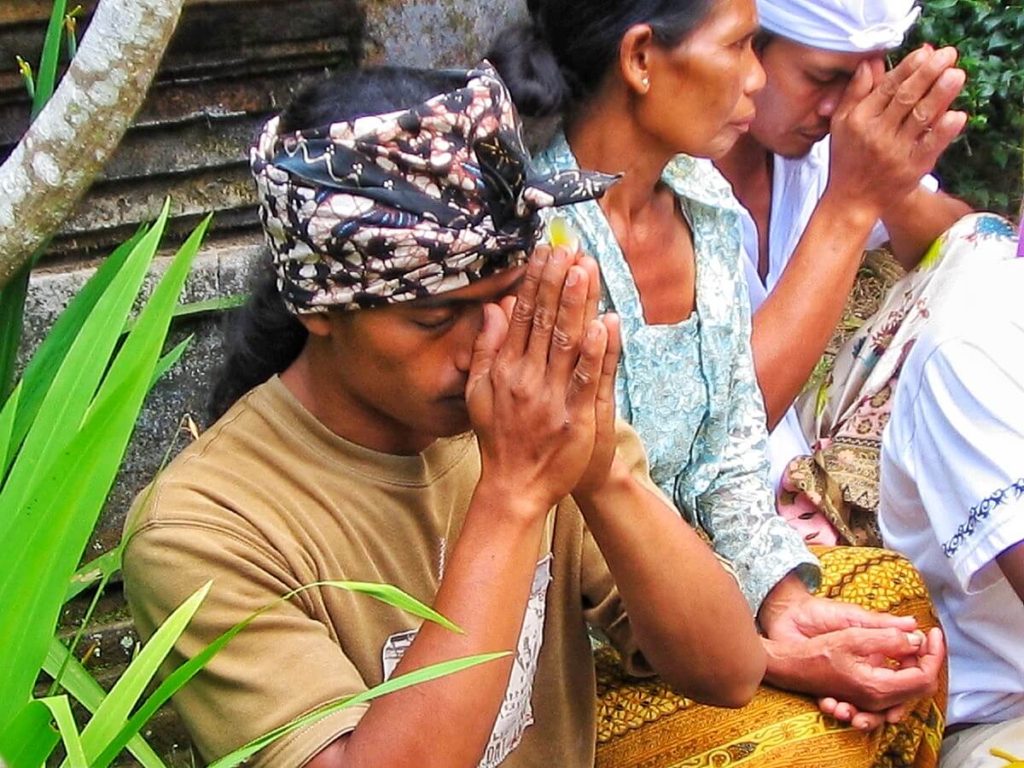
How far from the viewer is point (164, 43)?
2.05 m

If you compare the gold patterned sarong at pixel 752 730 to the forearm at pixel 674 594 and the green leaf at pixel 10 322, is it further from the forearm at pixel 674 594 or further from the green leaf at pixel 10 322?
the green leaf at pixel 10 322

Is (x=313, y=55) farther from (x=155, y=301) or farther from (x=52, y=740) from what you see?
(x=52, y=740)

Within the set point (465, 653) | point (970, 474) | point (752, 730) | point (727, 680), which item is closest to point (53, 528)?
point (465, 653)

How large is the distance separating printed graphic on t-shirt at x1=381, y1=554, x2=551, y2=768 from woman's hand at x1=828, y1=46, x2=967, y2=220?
132 centimetres

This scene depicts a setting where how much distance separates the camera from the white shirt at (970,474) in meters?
2.56

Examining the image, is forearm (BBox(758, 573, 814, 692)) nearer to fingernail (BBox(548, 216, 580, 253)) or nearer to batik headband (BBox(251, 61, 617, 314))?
fingernail (BBox(548, 216, 580, 253))

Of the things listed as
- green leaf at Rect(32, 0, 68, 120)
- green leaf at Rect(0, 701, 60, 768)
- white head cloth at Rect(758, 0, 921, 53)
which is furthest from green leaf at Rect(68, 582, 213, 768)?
white head cloth at Rect(758, 0, 921, 53)

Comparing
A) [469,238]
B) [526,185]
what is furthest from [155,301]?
[526,185]

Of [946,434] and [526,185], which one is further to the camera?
[946,434]

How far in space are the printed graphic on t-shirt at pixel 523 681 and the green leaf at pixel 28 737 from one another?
727mm

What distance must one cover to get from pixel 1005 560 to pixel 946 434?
→ 0.81 feet

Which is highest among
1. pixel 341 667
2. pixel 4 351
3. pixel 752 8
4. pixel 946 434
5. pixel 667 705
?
pixel 752 8

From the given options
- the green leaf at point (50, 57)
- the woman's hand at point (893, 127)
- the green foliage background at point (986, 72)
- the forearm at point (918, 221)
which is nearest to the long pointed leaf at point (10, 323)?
the green leaf at point (50, 57)

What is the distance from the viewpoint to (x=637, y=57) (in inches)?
106
